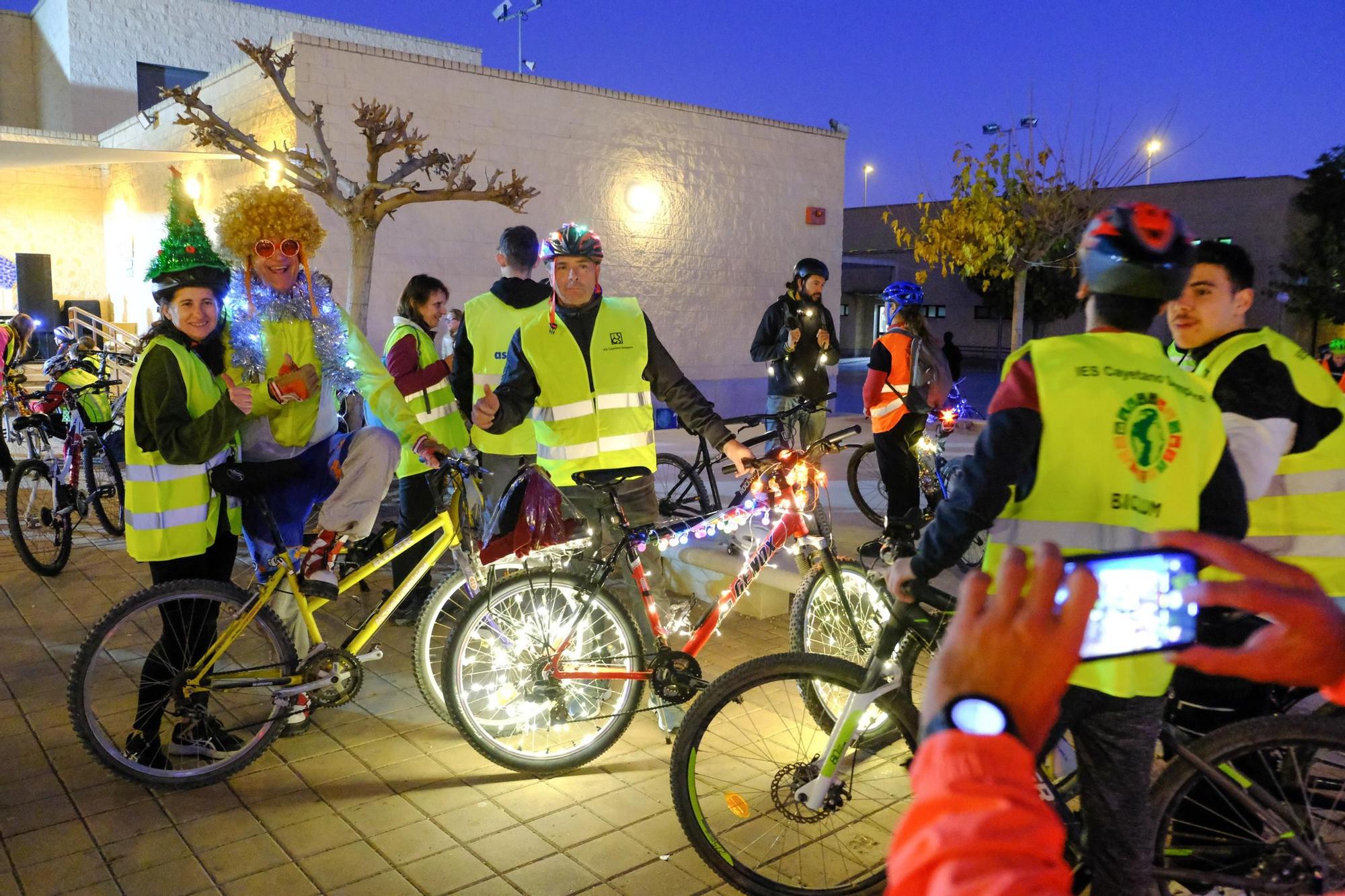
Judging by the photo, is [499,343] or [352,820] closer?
[352,820]

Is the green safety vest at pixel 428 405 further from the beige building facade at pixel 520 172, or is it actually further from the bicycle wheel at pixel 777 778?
the beige building facade at pixel 520 172

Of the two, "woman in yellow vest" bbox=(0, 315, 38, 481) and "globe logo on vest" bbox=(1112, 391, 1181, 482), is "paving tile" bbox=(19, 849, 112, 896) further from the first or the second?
"woman in yellow vest" bbox=(0, 315, 38, 481)

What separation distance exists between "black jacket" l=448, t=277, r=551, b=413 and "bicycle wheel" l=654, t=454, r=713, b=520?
2.43 metres

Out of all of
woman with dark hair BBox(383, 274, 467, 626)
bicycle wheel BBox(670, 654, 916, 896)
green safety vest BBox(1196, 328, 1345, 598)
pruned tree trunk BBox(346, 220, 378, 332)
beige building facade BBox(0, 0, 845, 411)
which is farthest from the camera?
beige building facade BBox(0, 0, 845, 411)

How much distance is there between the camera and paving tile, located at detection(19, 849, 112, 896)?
10.3ft

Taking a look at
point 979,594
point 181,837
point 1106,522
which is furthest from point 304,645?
point 979,594

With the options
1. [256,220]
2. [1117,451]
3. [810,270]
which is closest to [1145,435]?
[1117,451]

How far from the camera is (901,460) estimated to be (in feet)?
23.1

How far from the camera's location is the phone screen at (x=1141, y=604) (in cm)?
125

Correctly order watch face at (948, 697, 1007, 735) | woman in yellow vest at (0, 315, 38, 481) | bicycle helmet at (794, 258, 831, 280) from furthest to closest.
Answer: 1. woman in yellow vest at (0, 315, 38, 481)
2. bicycle helmet at (794, 258, 831, 280)
3. watch face at (948, 697, 1007, 735)

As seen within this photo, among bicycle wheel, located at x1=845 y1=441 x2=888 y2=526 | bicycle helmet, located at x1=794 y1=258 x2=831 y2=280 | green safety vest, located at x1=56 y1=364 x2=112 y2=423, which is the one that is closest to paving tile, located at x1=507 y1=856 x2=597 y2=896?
bicycle wheel, located at x1=845 y1=441 x2=888 y2=526

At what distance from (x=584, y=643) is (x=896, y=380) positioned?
361cm

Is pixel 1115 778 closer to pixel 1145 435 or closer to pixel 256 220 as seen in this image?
pixel 1145 435

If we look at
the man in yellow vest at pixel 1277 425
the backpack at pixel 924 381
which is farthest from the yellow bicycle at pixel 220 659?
the backpack at pixel 924 381
